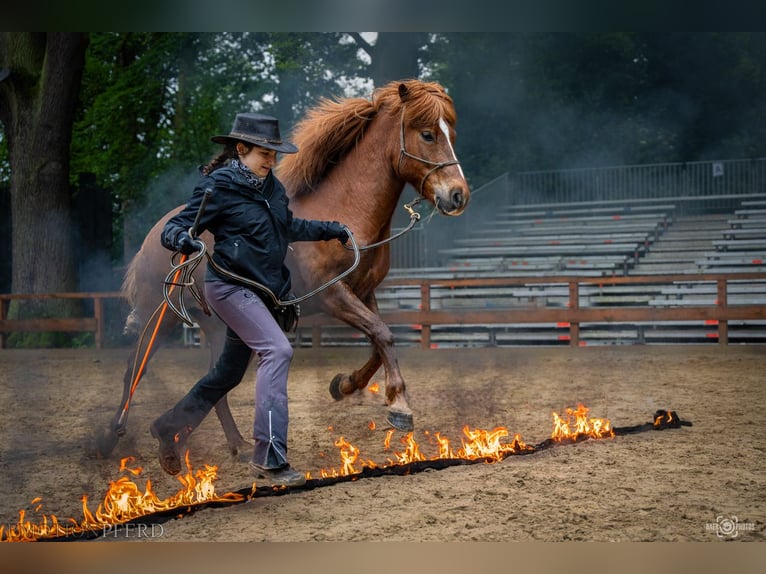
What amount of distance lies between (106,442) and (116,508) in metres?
1.44

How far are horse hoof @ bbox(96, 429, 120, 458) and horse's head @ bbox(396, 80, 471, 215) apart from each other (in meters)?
2.25

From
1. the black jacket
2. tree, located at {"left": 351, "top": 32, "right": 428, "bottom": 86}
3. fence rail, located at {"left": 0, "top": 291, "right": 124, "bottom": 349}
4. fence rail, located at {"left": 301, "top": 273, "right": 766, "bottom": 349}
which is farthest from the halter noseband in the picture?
fence rail, located at {"left": 0, "top": 291, "right": 124, "bottom": 349}

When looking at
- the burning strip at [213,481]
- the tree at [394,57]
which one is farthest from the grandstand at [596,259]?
the burning strip at [213,481]

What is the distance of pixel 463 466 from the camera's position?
449 centimetres

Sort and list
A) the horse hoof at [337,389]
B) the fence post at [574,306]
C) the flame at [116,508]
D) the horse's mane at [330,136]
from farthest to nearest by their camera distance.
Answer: the fence post at [574,306] → the horse hoof at [337,389] → the horse's mane at [330,136] → the flame at [116,508]

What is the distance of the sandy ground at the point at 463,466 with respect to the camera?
3.56 m

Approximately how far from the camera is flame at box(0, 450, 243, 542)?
139 inches

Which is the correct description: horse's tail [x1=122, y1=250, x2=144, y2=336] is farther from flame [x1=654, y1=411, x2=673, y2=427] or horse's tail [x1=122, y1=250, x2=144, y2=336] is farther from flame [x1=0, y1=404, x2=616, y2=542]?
flame [x1=654, y1=411, x2=673, y2=427]

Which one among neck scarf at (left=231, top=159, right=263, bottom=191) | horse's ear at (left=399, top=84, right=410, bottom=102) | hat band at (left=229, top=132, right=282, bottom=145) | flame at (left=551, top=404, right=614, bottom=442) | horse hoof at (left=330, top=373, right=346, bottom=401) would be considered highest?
horse's ear at (left=399, top=84, right=410, bottom=102)

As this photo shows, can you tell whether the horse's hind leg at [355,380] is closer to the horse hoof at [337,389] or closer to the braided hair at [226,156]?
the horse hoof at [337,389]

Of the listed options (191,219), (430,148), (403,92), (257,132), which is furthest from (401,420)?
(403,92)

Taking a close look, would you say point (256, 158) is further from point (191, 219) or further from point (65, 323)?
point (65, 323)

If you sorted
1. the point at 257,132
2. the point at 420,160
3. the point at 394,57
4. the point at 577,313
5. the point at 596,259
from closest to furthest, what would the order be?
the point at 257,132
the point at 420,160
the point at 394,57
the point at 577,313
the point at 596,259

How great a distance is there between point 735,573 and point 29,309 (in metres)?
10.6
